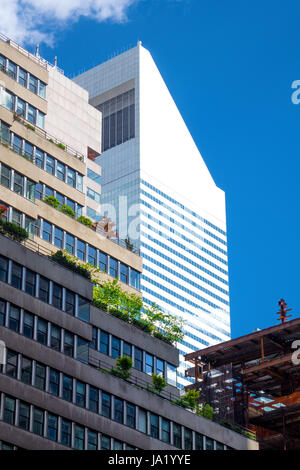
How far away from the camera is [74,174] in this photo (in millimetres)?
93938

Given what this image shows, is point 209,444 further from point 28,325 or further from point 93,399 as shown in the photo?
point 28,325

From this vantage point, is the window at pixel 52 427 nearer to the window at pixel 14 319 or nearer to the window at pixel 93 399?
the window at pixel 93 399

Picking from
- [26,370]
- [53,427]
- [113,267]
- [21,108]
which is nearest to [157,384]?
[53,427]

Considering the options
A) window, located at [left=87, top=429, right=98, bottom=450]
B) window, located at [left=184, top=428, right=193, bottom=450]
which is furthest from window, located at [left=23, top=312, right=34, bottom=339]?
window, located at [left=184, top=428, right=193, bottom=450]

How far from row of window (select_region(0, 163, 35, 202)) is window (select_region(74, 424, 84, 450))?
20936 mm

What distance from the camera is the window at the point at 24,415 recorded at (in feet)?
211

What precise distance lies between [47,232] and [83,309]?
43.0 ft

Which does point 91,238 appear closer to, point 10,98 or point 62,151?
point 62,151

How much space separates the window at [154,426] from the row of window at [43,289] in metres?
8.65

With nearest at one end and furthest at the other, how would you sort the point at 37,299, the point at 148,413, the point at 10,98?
the point at 37,299, the point at 148,413, the point at 10,98

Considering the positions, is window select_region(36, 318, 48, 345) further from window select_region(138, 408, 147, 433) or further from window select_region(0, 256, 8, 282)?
window select_region(138, 408, 147, 433)

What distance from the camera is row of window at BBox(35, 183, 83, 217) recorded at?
88.1 m

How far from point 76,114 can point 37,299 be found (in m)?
37.3
